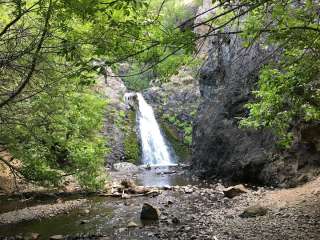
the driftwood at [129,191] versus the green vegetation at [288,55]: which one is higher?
the green vegetation at [288,55]

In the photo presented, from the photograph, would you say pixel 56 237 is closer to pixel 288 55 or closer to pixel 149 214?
pixel 149 214

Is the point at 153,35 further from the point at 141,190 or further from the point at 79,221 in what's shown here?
the point at 141,190

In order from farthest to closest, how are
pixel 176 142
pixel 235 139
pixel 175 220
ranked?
pixel 176 142
pixel 235 139
pixel 175 220

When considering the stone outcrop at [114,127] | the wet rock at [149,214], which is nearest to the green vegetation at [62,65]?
the wet rock at [149,214]

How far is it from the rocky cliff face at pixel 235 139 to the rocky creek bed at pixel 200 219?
1.14m

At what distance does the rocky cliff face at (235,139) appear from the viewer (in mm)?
12759

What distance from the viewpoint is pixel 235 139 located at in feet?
52.7

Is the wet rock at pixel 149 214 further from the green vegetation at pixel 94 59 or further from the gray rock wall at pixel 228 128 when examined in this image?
the gray rock wall at pixel 228 128

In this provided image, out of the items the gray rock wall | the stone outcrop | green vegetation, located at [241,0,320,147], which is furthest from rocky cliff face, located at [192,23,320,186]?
the stone outcrop

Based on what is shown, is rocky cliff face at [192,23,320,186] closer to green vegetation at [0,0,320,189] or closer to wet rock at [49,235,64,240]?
green vegetation at [0,0,320,189]

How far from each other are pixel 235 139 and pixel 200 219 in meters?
7.11

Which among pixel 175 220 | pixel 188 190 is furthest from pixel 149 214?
pixel 188 190

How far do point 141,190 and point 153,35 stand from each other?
1017 cm

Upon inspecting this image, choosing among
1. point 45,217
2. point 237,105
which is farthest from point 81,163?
point 237,105
